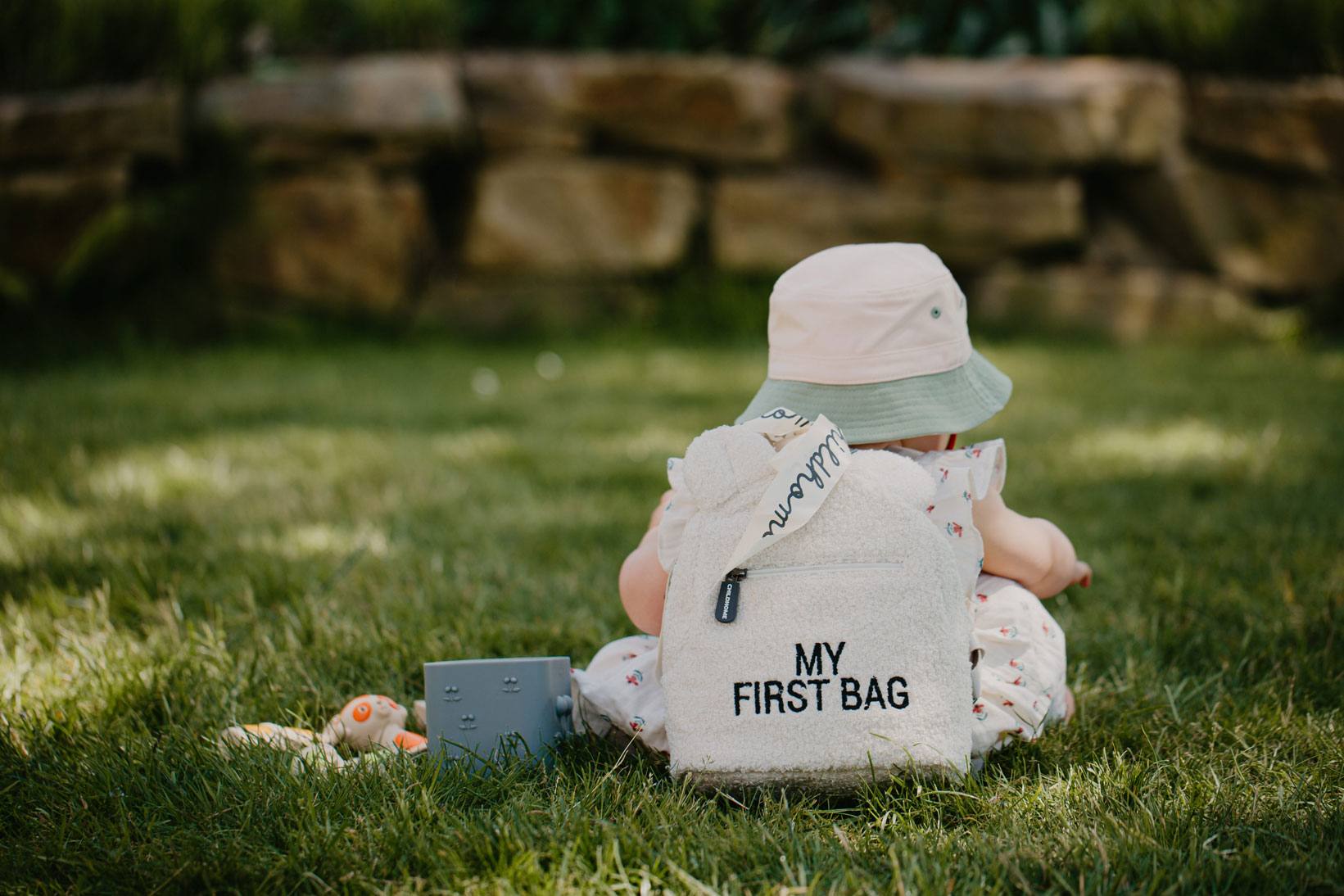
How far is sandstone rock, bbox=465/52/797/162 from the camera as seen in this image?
17.6ft

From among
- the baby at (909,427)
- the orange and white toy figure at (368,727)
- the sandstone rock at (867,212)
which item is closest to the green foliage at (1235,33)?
the sandstone rock at (867,212)

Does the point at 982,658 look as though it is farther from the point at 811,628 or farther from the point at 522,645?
the point at 522,645

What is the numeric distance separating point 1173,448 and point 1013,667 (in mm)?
2146

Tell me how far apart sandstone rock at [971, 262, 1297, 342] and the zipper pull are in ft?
16.1

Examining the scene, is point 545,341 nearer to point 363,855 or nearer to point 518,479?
point 518,479

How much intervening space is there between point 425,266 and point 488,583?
12.3 ft

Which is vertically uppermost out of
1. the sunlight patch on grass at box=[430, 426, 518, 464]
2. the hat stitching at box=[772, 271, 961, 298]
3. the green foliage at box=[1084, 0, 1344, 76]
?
the green foliage at box=[1084, 0, 1344, 76]

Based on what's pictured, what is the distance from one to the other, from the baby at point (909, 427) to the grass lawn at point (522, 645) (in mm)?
90

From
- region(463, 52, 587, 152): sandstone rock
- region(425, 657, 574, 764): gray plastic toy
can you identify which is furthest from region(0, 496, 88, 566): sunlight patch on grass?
region(463, 52, 587, 152): sandstone rock

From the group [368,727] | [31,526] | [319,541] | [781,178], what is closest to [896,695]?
[368,727]

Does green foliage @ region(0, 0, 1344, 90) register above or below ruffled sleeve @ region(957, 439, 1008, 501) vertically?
above

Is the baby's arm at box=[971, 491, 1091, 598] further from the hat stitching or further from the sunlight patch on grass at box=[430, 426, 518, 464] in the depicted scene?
the sunlight patch on grass at box=[430, 426, 518, 464]

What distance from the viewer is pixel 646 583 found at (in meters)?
1.40

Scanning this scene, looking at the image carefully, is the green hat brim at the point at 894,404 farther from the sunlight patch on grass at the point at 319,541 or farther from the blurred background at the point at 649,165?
the blurred background at the point at 649,165
